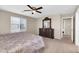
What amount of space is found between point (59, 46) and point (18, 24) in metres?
0.56

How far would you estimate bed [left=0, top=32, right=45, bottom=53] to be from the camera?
3.39 feet

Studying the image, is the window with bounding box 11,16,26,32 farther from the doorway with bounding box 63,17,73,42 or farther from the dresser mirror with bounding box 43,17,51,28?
the doorway with bounding box 63,17,73,42

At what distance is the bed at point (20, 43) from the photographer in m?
1.03

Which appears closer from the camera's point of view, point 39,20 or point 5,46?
point 5,46

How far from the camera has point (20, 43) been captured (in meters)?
1.09

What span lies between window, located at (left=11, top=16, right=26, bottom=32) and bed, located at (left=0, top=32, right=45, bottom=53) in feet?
0.18

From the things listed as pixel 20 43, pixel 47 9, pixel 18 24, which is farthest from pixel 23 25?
pixel 47 9

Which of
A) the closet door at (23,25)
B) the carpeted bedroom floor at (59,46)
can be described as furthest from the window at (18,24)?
the carpeted bedroom floor at (59,46)

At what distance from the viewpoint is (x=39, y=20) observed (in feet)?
3.84

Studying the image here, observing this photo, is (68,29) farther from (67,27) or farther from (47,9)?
(47,9)
